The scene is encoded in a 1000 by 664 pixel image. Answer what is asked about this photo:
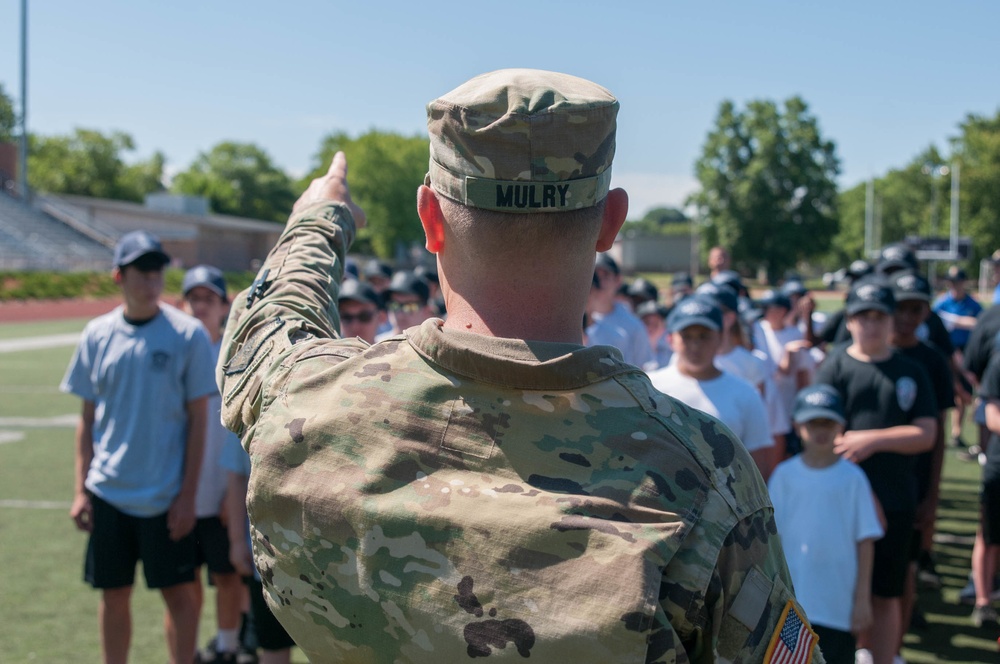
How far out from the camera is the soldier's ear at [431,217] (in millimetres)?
1471

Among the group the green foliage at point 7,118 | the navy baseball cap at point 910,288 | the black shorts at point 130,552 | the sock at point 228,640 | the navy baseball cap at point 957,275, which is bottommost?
Result: the sock at point 228,640

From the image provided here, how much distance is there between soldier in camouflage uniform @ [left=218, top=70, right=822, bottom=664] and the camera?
50.5 inches

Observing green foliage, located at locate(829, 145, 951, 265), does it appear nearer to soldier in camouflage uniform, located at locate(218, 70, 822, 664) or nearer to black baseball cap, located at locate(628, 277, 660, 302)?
black baseball cap, located at locate(628, 277, 660, 302)

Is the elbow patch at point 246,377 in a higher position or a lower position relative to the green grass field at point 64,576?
higher

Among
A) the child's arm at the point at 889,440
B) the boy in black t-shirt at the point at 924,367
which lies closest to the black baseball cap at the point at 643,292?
the boy in black t-shirt at the point at 924,367

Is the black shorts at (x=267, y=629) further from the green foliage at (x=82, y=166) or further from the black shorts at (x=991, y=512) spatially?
the green foliage at (x=82, y=166)

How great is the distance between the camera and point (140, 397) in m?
4.65

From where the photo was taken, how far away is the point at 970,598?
612cm

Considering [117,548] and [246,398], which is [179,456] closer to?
[117,548]

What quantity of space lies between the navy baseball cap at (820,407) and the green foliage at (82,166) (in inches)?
3323

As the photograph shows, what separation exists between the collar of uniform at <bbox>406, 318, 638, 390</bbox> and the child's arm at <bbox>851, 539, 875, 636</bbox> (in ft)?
10.9

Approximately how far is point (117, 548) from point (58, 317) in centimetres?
3011

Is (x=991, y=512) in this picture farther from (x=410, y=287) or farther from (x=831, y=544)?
(x=410, y=287)

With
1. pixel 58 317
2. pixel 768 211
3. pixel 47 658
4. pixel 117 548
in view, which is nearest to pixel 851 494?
pixel 117 548
